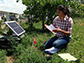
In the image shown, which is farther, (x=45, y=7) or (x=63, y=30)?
(x=45, y=7)

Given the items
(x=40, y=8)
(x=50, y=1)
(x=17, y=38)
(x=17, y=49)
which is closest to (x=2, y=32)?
(x=17, y=38)

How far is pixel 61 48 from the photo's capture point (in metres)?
3.49

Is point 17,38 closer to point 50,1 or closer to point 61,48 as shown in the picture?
point 61,48

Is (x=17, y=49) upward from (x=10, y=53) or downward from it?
upward

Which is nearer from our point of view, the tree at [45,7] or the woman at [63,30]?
the woman at [63,30]

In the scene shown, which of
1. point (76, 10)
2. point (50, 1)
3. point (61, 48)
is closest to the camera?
point (61, 48)

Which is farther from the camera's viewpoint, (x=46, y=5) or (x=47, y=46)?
(x=46, y=5)

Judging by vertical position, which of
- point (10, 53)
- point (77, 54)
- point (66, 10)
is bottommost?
point (77, 54)

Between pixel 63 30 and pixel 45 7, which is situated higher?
pixel 45 7

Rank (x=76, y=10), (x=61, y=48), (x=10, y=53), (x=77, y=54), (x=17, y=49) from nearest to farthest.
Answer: (x=17, y=49) → (x=10, y=53) → (x=77, y=54) → (x=61, y=48) → (x=76, y=10)

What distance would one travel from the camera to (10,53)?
3.02 m

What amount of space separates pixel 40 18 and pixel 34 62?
16.3ft

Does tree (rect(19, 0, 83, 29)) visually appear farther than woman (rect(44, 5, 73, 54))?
Yes

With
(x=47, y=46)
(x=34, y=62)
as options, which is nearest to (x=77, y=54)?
(x=47, y=46)
